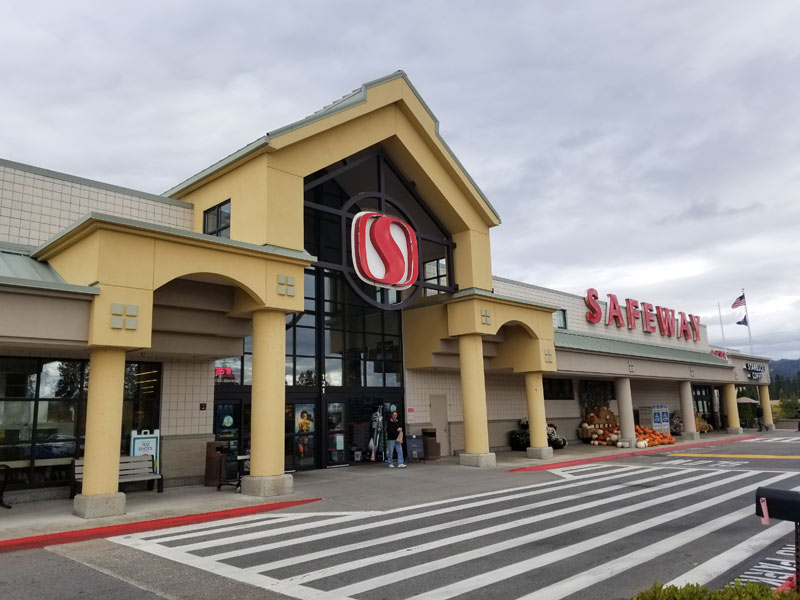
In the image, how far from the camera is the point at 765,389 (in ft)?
146

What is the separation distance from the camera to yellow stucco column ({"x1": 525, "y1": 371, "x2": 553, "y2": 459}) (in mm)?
22234

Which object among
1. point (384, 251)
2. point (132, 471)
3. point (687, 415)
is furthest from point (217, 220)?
point (687, 415)

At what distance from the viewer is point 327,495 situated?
555 inches

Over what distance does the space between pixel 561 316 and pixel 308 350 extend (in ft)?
53.2

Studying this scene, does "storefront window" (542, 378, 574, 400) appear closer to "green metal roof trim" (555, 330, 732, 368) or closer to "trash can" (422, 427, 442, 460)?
"green metal roof trim" (555, 330, 732, 368)

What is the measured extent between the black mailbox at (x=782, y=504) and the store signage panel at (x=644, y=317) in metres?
28.2

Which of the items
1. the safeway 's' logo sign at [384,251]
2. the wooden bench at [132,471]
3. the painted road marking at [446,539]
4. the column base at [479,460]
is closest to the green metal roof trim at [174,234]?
the safeway 's' logo sign at [384,251]

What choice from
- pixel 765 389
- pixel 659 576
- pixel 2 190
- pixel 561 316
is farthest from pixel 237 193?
pixel 765 389

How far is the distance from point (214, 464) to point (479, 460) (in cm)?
879

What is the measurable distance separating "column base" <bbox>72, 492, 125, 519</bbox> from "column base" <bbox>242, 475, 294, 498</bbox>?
3047 millimetres

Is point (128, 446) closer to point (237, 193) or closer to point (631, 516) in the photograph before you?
point (237, 193)

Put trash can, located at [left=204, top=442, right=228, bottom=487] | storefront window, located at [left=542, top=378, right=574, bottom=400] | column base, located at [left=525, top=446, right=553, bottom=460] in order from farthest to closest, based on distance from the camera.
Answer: storefront window, located at [left=542, top=378, right=574, bottom=400] < column base, located at [left=525, top=446, right=553, bottom=460] < trash can, located at [left=204, top=442, right=228, bottom=487]

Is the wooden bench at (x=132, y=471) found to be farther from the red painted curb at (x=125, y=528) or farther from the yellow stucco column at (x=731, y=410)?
the yellow stucco column at (x=731, y=410)

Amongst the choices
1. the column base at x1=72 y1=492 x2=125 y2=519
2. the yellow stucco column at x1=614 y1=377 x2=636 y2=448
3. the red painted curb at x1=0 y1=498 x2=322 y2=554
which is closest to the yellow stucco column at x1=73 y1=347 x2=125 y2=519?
the column base at x1=72 y1=492 x2=125 y2=519
